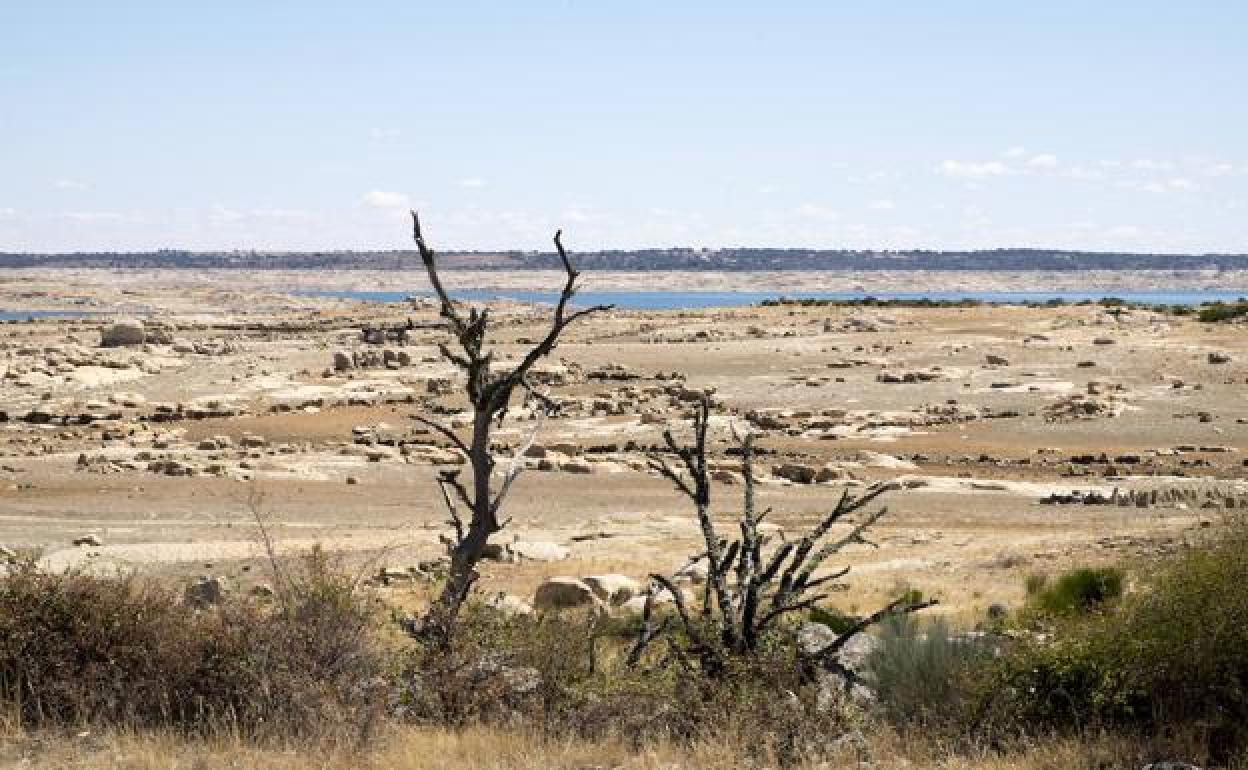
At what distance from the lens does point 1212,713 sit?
33.9 feet

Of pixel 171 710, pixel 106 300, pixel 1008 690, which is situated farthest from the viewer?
pixel 106 300

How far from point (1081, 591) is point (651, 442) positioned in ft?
85.4

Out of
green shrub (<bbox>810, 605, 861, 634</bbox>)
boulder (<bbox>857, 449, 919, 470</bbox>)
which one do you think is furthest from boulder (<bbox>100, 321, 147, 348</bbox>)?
green shrub (<bbox>810, 605, 861, 634</bbox>)

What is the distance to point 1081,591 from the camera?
59.8ft

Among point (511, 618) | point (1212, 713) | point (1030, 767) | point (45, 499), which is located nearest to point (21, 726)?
point (511, 618)

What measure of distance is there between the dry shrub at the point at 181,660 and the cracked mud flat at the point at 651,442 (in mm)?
7256

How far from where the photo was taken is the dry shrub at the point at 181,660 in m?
9.66

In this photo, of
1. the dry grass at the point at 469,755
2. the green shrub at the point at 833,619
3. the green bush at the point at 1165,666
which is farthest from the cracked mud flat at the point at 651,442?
the dry grass at the point at 469,755

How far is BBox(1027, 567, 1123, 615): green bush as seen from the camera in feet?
56.3

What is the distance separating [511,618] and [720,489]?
2358cm

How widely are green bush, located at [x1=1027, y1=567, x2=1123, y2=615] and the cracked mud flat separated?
1247mm

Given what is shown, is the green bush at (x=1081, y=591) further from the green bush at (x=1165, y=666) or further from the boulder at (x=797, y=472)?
the boulder at (x=797, y=472)

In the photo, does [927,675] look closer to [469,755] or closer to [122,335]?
[469,755]

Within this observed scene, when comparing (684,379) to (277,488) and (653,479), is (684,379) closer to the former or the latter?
(653,479)
